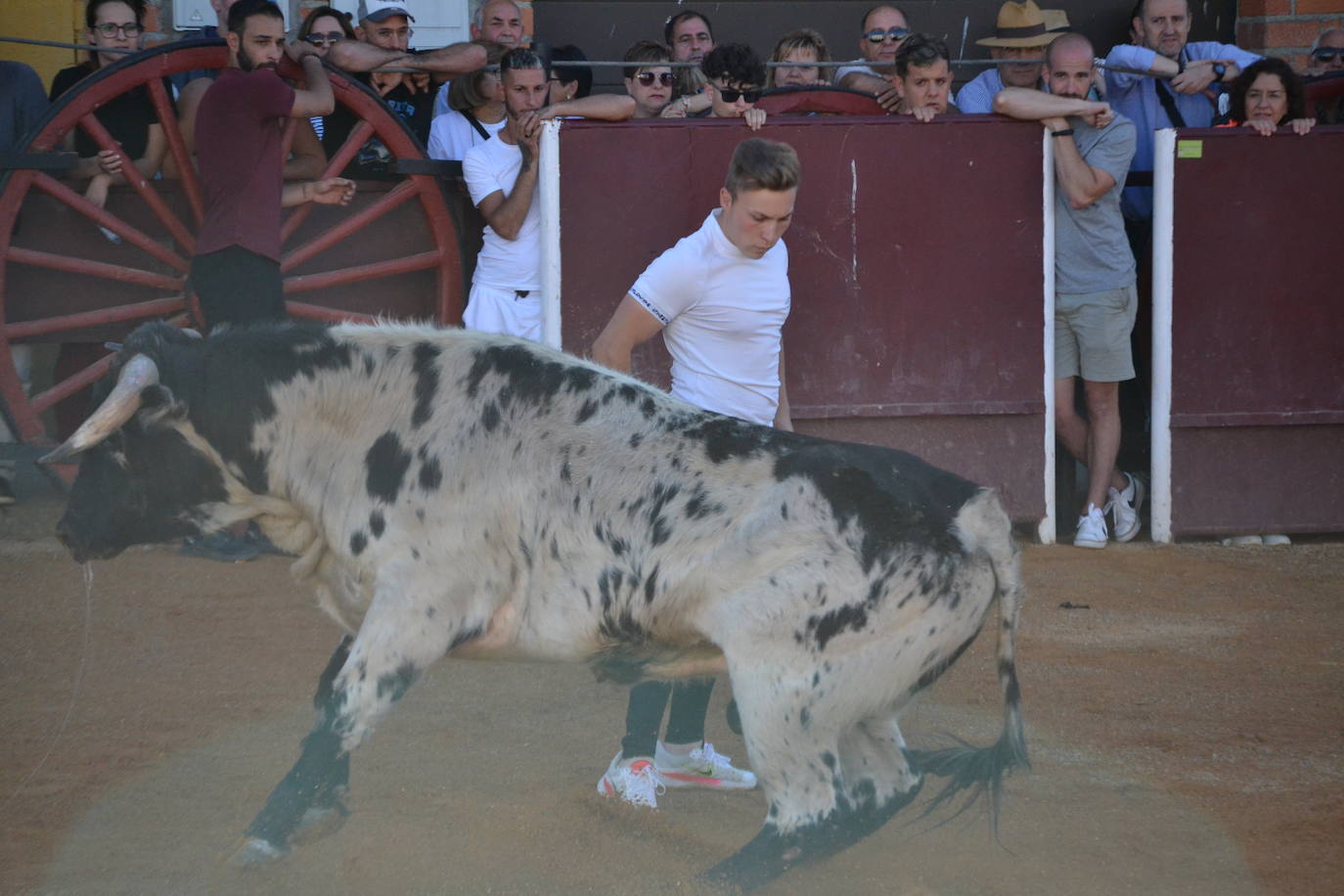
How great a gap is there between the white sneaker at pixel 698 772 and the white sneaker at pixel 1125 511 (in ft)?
11.9

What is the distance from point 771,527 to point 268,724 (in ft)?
6.43

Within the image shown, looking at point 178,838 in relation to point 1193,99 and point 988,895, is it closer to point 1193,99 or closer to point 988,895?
point 988,895

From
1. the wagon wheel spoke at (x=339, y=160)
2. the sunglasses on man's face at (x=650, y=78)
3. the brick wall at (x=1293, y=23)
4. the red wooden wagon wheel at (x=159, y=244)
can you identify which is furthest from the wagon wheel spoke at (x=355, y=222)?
the brick wall at (x=1293, y=23)

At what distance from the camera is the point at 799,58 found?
7176 millimetres

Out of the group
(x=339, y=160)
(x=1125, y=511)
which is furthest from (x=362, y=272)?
(x=1125, y=511)

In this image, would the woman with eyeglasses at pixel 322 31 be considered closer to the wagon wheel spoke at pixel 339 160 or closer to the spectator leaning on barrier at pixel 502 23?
the wagon wheel spoke at pixel 339 160

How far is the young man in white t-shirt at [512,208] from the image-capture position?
6664 millimetres

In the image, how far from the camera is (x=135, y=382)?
11.2ft

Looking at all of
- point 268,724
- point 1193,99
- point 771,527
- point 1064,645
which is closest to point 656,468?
point 771,527

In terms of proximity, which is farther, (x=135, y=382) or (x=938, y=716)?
(x=938, y=716)


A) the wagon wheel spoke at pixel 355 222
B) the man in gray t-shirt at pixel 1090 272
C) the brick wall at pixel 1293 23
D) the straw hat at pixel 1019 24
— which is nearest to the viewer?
the man in gray t-shirt at pixel 1090 272

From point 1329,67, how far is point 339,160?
4.97 m

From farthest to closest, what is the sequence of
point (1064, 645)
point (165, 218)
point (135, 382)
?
point (165, 218), point (1064, 645), point (135, 382)

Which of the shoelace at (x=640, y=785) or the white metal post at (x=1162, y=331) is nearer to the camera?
the shoelace at (x=640, y=785)
